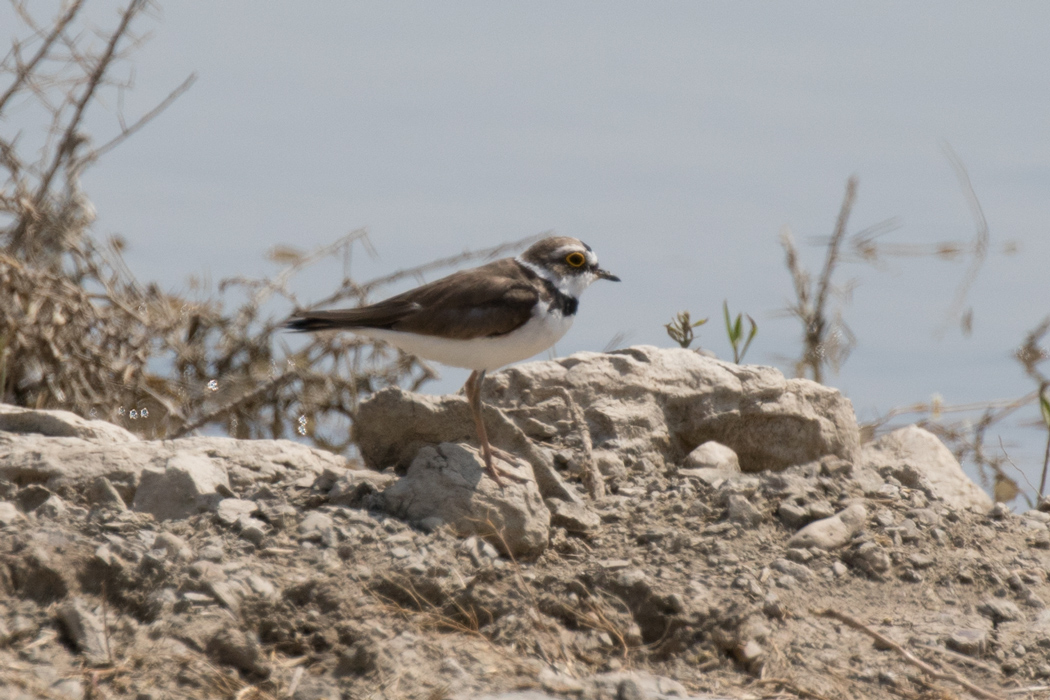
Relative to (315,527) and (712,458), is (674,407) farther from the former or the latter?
(315,527)

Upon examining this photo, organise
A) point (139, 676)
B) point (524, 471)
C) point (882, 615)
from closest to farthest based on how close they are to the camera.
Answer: point (139, 676)
point (882, 615)
point (524, 471)

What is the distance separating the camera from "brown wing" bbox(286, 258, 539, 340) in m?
5.63

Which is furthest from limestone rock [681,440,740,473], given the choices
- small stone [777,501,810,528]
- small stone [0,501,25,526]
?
small stone [0,501,25,526]

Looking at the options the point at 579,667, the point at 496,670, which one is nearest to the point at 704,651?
the point at 579,667

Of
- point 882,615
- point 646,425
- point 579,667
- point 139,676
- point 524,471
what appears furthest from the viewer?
point 646,425

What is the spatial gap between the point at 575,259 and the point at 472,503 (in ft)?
5.91

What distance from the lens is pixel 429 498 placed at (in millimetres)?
4945

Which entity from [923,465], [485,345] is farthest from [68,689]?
[923,465]

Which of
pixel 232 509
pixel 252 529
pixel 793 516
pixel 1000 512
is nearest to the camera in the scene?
pixel 252 529

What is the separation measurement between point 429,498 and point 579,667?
44.6 inches

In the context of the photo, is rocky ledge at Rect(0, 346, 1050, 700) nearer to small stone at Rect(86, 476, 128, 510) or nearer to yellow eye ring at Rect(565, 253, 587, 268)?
small stone at Rect(86, 476, 128, 510)

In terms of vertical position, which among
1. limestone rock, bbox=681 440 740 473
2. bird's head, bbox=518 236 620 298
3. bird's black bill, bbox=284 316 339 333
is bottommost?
limestone rock, bbox=681 440 740 473

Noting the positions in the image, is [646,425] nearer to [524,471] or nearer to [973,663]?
[524,471]

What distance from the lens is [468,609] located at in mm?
4348
